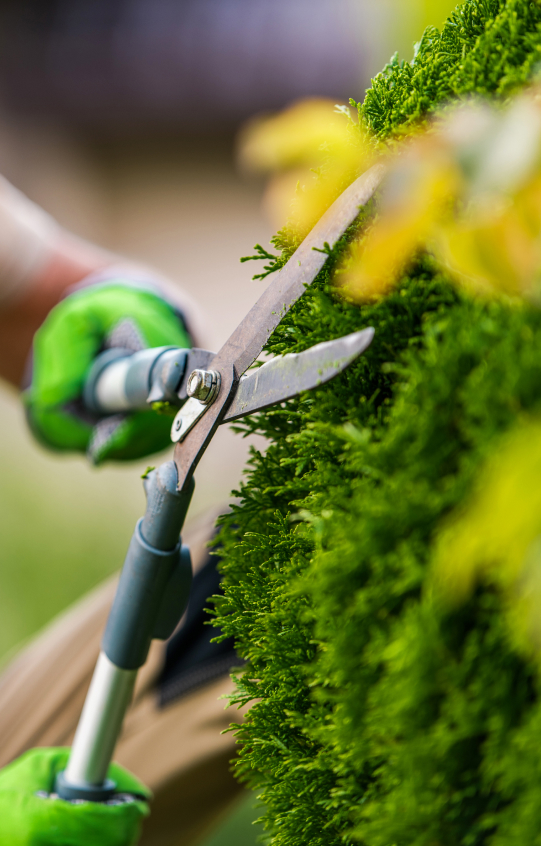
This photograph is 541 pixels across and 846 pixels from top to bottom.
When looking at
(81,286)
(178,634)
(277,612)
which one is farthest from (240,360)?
(81,286)

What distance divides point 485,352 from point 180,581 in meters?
0.31

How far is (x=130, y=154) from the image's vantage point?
3.62 meters

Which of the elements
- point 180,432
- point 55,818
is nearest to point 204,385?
point 180,432

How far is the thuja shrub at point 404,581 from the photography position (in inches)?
10.4

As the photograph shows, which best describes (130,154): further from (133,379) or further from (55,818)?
(55,818)

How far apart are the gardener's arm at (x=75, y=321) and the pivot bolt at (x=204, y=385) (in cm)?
39

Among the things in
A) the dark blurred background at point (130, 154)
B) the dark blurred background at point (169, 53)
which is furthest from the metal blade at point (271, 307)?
the dark blurred background at point (169, 53)

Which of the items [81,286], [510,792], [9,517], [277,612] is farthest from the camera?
[9,517]

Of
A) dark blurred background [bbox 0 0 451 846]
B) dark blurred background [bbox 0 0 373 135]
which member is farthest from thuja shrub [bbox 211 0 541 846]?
dark blurred background [bbox 0 0 373 135]

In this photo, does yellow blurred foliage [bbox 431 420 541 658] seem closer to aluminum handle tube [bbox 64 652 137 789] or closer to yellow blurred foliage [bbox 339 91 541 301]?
yellow blurred foliage [bbox 339 91 541 301]

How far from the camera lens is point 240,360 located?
42 centimetres

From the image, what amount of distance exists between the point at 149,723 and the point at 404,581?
68 centimetres

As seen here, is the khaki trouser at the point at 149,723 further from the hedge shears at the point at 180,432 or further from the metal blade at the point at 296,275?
the metal blade at the point at 296,275

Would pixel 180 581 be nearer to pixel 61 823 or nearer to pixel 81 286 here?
pixel 61 823
